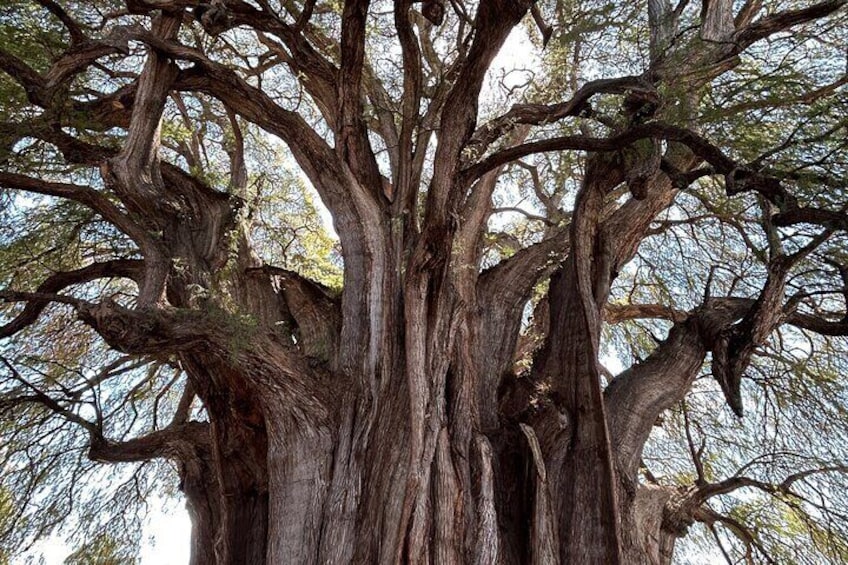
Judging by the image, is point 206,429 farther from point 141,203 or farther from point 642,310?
point 642,310

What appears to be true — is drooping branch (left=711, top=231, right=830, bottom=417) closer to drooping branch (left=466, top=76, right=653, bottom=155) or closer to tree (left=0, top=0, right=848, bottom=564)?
tree (left=0, top=0, right=848, bottom=564)

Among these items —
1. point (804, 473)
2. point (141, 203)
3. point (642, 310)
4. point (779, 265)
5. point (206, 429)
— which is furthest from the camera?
point (642, 310)

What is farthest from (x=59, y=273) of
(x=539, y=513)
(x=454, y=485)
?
(x=539, y=513)

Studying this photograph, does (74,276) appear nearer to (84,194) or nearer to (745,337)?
(84,194)

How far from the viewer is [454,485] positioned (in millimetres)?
3568

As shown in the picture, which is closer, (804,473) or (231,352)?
(231,352)

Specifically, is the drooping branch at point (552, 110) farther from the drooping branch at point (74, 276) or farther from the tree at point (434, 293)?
the drooping branch at point (74, 276)

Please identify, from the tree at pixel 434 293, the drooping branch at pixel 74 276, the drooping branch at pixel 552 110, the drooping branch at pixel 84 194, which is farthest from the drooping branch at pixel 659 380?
the drooping branch at pixel 74 276

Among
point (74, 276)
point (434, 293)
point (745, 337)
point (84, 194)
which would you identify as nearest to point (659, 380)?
point (745, 337)

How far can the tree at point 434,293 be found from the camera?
353 cm

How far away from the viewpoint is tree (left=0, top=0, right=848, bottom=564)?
3.53m

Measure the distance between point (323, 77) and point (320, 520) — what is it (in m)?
2.78

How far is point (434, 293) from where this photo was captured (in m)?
3.86

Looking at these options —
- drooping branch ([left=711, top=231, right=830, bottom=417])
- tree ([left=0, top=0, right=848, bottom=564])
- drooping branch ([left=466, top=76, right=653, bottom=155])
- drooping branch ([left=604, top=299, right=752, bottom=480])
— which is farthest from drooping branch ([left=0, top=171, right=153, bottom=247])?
drooping branch ([left=711, top=231, right=830, bottom=417])
